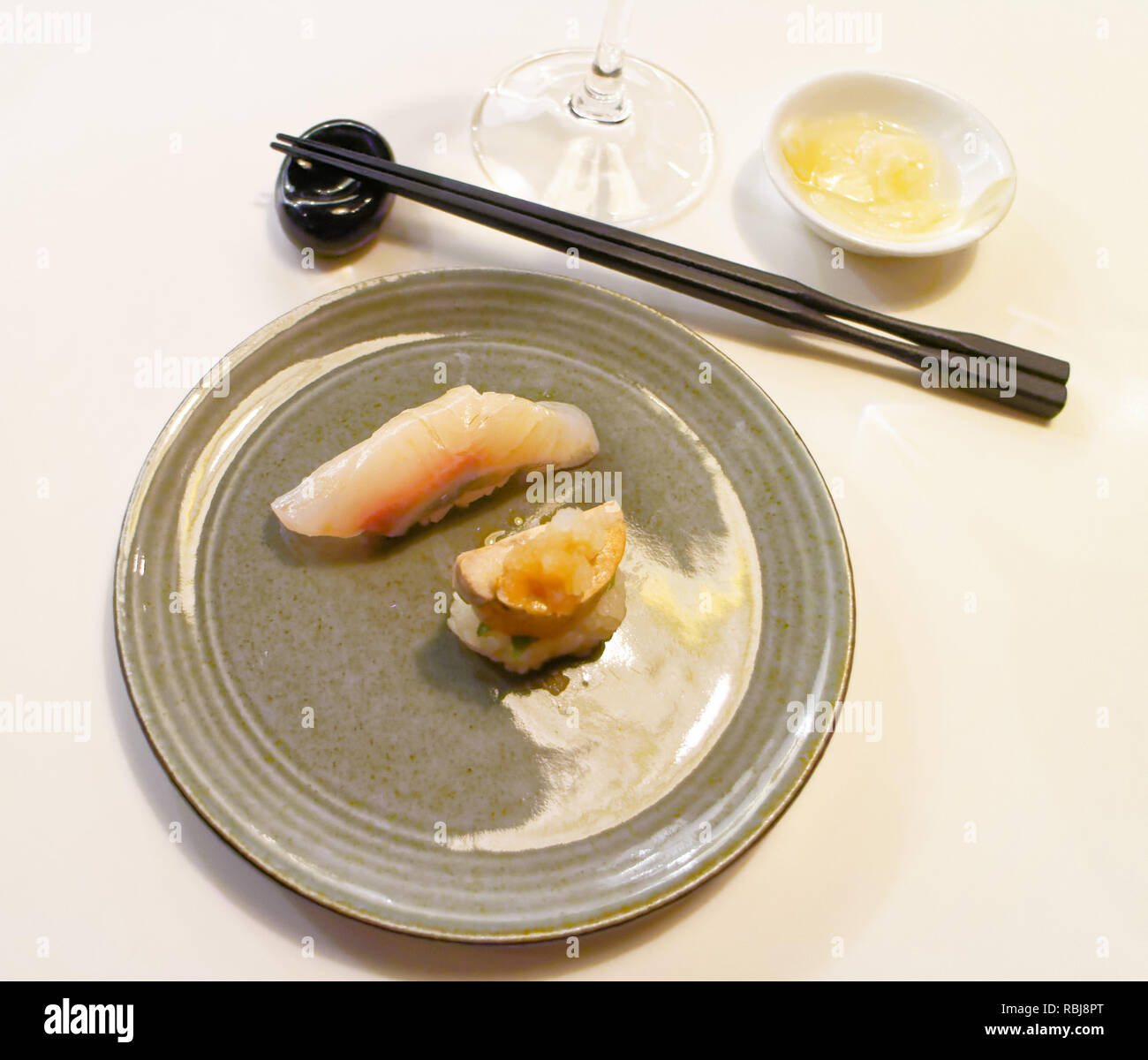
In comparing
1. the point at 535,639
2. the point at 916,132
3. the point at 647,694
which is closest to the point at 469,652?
the point at 535,639

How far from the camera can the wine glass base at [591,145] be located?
2053 mm

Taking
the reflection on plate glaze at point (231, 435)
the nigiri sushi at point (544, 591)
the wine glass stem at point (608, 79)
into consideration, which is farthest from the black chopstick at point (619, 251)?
the nigiri sushi at point (544, 591)

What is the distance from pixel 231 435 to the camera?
1620 mm

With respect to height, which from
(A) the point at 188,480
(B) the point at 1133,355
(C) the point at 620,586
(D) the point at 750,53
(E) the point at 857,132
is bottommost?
(C) the point at 620,586

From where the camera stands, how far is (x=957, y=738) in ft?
5.19

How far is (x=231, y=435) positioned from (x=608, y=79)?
4.01 ft

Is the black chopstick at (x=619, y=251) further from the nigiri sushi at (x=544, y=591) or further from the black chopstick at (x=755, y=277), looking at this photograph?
the nigiri sushi at (x=544, y=591)

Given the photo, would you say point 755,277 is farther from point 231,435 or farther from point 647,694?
point 231,435

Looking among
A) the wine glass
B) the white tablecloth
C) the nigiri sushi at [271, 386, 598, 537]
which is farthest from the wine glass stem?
the nigiri sushi at [271, 386, 598, 537]

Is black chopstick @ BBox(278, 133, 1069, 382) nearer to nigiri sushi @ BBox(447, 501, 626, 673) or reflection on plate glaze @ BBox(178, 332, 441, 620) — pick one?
reflection on plate glaze @ BBox(178, 332, 441, 620)
